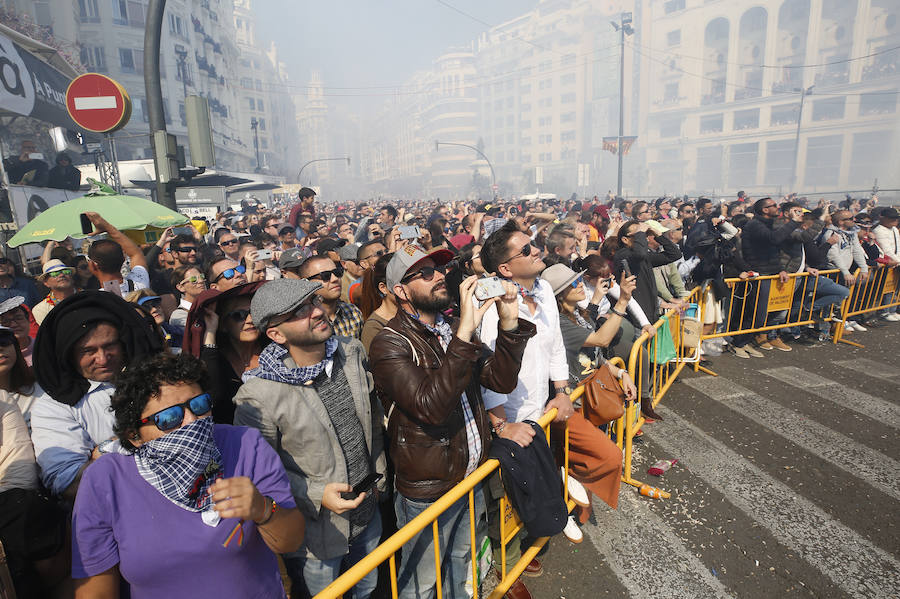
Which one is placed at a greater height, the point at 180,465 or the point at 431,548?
the point at 180,465

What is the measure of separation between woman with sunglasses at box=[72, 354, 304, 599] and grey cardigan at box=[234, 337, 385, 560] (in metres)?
0.50

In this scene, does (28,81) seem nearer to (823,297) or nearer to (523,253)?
(523,253)

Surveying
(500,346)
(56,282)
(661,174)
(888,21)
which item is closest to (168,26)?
(56,282)

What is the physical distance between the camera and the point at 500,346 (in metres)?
2.50

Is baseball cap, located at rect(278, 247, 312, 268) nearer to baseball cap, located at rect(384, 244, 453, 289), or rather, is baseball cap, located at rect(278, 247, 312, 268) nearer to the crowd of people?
the crowd of people

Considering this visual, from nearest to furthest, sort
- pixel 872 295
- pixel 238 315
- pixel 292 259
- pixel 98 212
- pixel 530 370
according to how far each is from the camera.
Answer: pixel 238 315
pixel 530 370
pixel 292 259
pixel 98 212
pixel 872 295

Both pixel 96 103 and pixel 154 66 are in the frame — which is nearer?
pixel 154 66

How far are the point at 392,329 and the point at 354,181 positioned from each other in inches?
6708

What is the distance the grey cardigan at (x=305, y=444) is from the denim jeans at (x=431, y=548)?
1.20 ft

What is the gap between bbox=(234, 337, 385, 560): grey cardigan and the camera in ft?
7.34

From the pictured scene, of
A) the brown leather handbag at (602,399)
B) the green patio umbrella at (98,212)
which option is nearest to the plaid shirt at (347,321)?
the brown leather handbag at (602,399)

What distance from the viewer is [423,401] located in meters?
2.22

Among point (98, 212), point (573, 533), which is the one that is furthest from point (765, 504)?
point (98, 212)

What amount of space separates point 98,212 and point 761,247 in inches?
362
